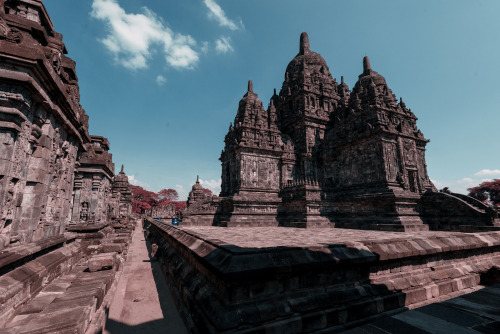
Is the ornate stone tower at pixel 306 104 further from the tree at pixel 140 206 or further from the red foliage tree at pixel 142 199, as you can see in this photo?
the red foliage tree at pixel 142 199

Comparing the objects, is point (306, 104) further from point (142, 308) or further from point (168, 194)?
point (168, 194)

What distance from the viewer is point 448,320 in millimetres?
2197

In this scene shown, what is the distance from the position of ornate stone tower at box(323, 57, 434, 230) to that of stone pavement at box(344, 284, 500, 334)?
11560mm

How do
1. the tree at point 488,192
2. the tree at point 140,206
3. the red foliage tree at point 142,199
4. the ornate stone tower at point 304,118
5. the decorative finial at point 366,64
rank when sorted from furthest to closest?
the red foliage tree at point 142,199, the tree at point 140,206, the tree at point 488,192, the decorative finial at point 366,64, the ornate stone tower at point 304,118

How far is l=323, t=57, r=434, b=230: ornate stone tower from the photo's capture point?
1371cm

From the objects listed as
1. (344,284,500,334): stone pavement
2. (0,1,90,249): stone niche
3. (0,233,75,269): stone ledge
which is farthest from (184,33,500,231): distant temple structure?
(0,233,75,269): stone ledge

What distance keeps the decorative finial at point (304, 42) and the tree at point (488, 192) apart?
35.7 meters

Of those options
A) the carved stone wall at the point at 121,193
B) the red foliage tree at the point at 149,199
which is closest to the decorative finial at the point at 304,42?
the carved stone wall at the point at 121,193

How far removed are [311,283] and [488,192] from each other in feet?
162

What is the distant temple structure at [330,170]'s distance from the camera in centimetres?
1368

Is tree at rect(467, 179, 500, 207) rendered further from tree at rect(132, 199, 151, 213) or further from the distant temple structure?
tree at rect(132, 199, 151, 213)

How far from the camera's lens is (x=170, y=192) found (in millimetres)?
65750

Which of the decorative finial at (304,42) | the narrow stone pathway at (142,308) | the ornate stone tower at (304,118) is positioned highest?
the decorative finial at (304,42)

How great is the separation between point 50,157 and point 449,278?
841 cm
